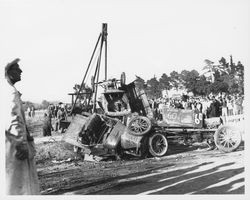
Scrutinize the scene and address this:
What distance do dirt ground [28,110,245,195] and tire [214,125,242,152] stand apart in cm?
21

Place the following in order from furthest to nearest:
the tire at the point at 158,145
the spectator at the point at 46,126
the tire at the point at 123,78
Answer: the spectator at the point at 46,126, the tire at the point at 123,78, the tire at the point at 158,145

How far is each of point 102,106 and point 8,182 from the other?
6.33 metres

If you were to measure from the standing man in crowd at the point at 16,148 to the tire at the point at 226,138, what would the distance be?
6073mm

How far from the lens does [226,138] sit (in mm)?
9016

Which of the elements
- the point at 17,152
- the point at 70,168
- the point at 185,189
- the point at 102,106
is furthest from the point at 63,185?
the point at 102,106

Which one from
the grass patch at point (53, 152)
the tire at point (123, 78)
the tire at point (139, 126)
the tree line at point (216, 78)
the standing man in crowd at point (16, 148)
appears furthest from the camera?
the tire at point (123, 78)

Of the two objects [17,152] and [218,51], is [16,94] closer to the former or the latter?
[17,152]

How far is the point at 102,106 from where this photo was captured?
10406mm

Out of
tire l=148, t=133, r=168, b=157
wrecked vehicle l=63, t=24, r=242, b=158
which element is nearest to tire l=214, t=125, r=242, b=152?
wrecked vehicle l=63, t=24, r=242, b=158

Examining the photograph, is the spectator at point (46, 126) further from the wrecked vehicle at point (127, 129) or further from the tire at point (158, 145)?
the tire at point (158, 145)

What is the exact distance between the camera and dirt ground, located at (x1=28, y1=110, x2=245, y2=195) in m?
6.44

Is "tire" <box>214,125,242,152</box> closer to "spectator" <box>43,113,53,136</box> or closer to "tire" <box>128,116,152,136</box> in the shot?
"tire" <box>128,116,152,136</box>

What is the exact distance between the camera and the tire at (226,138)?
8.68 meters

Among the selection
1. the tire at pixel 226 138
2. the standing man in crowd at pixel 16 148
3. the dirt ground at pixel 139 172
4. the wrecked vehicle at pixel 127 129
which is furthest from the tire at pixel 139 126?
the standing man in crowd at pixel 16 148
